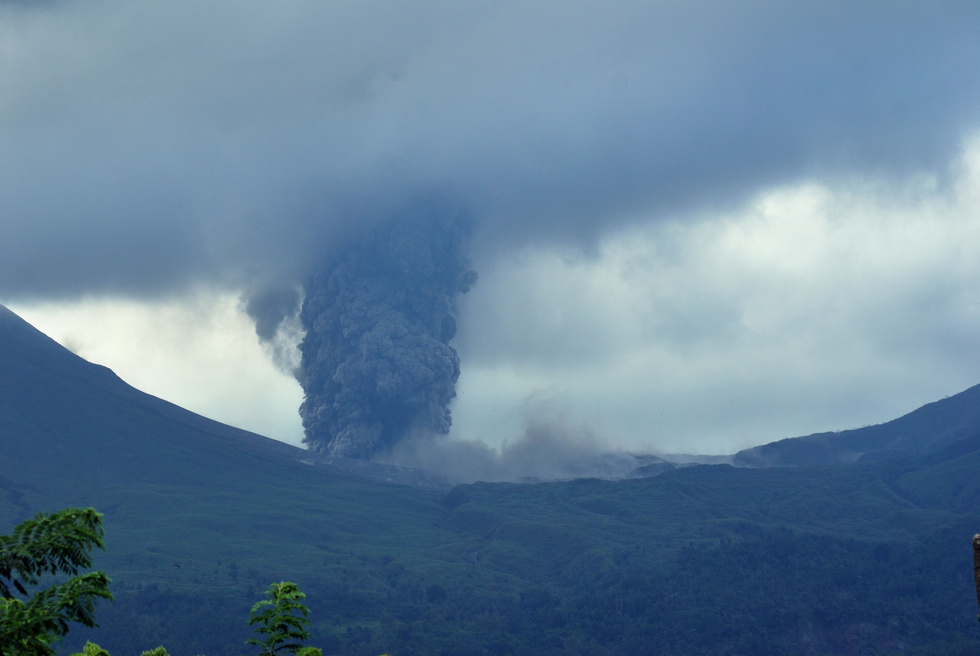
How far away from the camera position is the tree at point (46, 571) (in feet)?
48.5

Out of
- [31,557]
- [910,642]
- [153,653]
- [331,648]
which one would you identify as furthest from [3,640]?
[910,642]

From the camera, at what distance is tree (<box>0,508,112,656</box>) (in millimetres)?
14789

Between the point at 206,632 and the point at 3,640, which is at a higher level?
the point at 3,640

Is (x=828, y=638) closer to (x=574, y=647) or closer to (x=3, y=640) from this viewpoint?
(x=574, y=647)

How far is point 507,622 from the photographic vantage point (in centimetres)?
19888

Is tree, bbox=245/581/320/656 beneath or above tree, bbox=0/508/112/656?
beneath

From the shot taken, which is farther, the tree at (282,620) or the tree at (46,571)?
the tree at (282,620)

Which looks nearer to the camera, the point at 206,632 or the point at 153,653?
the point at 153,653

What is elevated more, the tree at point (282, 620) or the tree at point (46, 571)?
the tree at point (46, 571)

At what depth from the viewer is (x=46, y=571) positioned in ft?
48.7

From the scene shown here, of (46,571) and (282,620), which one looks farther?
(282,620)

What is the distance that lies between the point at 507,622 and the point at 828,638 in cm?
5942

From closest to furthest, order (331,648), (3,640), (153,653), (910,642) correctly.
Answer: (3,640)
(153,653)
(331,648)
(910,642)

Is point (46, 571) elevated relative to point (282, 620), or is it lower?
elevated
